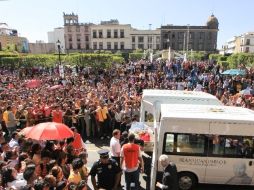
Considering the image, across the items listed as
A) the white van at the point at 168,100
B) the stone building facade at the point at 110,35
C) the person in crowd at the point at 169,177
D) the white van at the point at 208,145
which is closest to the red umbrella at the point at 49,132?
the white van at the point at 208,145

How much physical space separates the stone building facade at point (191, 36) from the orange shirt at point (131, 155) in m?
103

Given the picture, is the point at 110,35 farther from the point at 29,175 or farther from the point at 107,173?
the point at 29,175

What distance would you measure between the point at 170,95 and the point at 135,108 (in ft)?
10.3

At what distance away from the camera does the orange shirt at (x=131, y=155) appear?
884cm

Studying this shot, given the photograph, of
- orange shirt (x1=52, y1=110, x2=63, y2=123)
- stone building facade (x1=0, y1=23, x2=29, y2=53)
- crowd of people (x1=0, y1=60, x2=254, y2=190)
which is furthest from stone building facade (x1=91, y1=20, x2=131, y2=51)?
orange shirt (x1=52, y1=110, x2=63, y2=123)

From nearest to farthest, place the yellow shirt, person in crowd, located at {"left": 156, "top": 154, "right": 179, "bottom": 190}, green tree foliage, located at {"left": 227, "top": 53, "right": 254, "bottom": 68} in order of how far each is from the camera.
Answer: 1. the yellow shirt
2. person in crowd, located at {"left": 156, "top": 154, "right": 179, "bottom": 190}
3. green tree foliage, located at {"left": 227, "top": 53, "right": 254, "bottom": 68}

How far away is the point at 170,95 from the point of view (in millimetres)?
14203

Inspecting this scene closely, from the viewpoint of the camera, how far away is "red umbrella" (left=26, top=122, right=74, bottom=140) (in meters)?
9.15

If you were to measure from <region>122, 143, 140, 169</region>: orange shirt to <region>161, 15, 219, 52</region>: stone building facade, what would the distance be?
339 ft

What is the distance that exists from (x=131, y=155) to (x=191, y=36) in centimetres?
10617

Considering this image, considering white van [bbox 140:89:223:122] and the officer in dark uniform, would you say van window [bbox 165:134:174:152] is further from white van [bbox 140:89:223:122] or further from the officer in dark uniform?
white van [bbox 140:89:223:122]

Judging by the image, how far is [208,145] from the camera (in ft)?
32.7

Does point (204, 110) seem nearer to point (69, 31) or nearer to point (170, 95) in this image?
point (170, 95)

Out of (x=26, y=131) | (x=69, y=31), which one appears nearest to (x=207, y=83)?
(x=26, y=131)
